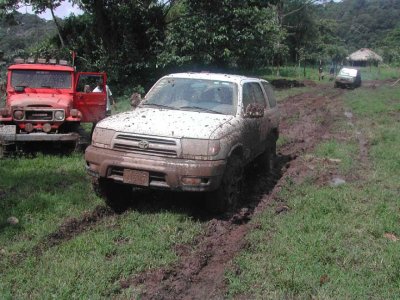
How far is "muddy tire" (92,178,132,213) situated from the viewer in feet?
20.8

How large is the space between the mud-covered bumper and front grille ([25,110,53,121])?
169 inches

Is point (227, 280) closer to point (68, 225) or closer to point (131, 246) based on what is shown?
point (131, 246)

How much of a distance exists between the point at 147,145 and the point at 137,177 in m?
0.41

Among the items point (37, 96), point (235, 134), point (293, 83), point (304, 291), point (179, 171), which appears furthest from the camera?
point (293, 83)

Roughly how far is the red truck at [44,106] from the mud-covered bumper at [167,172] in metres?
4.06

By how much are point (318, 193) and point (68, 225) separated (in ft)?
12.2

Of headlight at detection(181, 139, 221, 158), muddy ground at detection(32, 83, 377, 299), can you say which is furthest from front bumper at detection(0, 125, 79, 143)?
headlight at detection(181, 139, 221, 158)

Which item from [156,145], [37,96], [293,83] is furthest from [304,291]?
[293,83]

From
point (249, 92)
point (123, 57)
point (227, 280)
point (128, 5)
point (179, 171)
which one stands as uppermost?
point (128, 5)

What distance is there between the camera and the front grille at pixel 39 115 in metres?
9.64

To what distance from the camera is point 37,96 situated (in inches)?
393

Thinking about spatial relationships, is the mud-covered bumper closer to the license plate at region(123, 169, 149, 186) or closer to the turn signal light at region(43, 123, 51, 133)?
the license plate at region(123, 169, 149, 186)

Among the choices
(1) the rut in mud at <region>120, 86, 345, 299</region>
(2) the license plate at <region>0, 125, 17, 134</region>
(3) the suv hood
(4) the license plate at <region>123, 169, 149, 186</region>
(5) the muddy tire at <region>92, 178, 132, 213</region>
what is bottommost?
(1) the rut in mud at <region>120, 86, 345, 299</region>

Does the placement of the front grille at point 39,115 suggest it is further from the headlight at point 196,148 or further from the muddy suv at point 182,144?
the headlight at point 196,148
